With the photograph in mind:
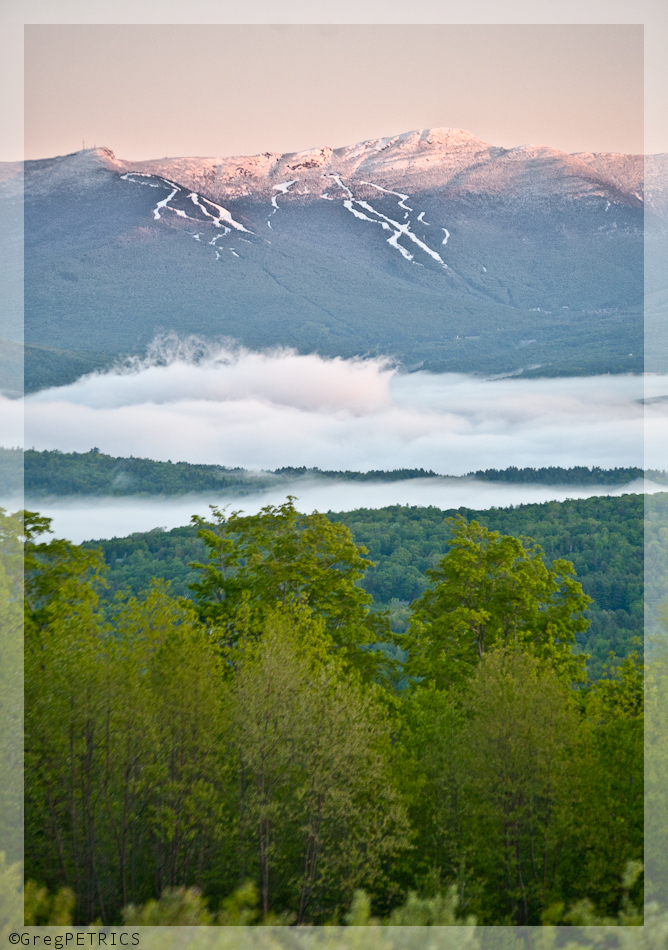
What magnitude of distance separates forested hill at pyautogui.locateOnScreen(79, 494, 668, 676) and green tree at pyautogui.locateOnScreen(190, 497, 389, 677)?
7429 mm

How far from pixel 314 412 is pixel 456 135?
96.4ft

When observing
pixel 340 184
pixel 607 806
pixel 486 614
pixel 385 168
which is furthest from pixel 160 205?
pixel 607 806

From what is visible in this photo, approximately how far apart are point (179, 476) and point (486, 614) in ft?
148

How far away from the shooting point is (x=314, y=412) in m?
76.5

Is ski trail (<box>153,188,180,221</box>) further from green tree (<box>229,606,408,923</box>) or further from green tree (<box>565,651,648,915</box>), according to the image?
green tree (<box>565,651,648,915</box>)

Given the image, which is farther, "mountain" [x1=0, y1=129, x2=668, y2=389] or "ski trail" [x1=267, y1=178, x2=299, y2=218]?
"ski trail" [x1=267, y1=178, x2=299, y2=218]

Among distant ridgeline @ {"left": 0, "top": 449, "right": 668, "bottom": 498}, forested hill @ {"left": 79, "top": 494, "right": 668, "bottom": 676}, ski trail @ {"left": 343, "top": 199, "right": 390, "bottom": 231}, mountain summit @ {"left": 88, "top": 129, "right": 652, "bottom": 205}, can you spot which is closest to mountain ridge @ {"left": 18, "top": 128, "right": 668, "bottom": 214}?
mountain summit @ {"left": 88, "top": 129, "right": 652, "bottom": 205}

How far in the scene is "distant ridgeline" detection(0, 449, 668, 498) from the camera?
53719mm

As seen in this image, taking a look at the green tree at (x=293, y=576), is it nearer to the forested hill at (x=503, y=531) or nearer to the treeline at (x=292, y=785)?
the treeline at (x=292, y=785)

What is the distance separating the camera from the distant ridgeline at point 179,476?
53.7 metres

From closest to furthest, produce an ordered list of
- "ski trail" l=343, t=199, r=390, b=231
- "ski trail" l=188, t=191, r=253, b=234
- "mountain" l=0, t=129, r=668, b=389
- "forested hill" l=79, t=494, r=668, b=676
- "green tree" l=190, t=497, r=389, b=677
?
1. "green tree" l=190, t=497, r=389, b=677
2. "forested hill" l=79, t=494, r=668, b=676
3. "mountain" l=0, t=129, r=668, b=389
4. "ski trail" l=188, t=191, r=253, b=234
5. "ski trail" l=343, t=199, r=390, b=231

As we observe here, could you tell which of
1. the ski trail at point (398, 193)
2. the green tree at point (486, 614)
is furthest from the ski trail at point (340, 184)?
the green tree at point (486, 614)

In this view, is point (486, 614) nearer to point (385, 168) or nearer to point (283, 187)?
point (283, 187)

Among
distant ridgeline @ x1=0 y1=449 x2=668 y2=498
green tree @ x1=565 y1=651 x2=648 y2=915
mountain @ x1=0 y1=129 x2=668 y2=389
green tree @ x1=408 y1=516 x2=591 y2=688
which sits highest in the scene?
mountain @ x1=0 y1=129 x2=668 y2=389
